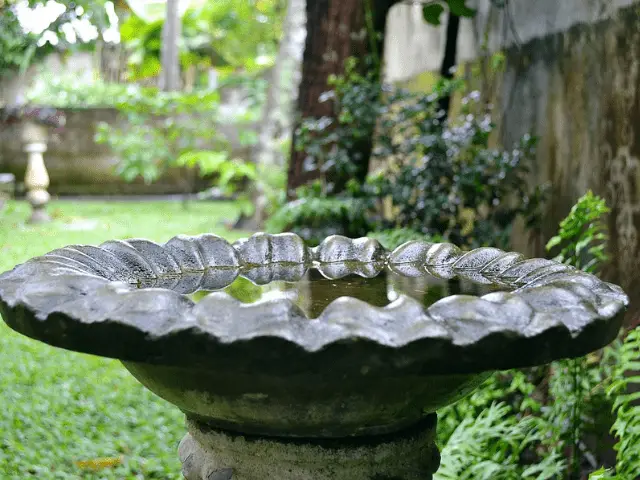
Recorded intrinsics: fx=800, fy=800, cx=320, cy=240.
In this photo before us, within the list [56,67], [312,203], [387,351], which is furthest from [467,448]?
[56,67]

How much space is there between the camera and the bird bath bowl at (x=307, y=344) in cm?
132

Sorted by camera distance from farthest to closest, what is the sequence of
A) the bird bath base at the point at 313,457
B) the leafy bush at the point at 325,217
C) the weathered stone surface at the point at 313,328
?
the leafy bush at the point at 325,217 → the bird bath base at the point at 313,457 → the weathered stone surface at the point at 313,328

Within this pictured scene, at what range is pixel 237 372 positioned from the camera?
4.49 ft

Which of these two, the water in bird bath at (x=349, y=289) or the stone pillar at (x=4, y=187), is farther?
the stone pillar at (x=4, y=187)

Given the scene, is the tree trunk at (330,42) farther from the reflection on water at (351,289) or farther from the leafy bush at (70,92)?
the leafy bush at (70,92)

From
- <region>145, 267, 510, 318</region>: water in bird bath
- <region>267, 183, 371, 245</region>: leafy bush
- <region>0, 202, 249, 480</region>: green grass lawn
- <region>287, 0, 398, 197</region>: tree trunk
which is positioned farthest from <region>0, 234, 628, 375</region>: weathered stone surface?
<region>287, 0, 398, 197</region>: tree trunk

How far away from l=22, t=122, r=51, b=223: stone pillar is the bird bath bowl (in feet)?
26.6

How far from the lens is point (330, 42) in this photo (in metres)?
5.38

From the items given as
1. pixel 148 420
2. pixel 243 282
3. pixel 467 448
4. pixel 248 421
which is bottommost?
pixel 148 420

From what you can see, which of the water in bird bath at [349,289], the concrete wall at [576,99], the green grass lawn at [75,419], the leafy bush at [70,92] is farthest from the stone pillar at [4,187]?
the water in bird bath at [349,289]

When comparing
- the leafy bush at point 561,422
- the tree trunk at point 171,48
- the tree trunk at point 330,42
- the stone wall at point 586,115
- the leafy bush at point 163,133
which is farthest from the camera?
the tree trunk at point 171,48

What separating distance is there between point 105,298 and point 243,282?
77 centimetres

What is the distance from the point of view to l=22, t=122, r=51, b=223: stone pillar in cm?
965

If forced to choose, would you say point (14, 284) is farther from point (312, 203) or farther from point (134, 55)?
point (134, 55)
